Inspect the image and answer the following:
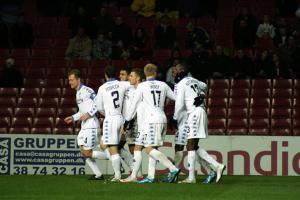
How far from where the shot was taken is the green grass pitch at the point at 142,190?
1407cm

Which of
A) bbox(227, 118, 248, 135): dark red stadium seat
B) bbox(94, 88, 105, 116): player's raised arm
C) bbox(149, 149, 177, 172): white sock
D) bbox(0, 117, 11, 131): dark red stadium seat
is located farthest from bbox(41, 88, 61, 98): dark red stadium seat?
bbox(149, 149, 177, 172): white sock

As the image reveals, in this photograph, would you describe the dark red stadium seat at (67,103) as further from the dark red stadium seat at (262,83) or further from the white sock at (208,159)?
the white sock at (208,159)

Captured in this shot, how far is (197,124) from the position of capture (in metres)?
17.0

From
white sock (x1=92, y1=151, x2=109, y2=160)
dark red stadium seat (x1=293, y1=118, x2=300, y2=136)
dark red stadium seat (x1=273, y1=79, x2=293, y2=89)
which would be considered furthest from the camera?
dark red stadium seat (x1=273, y1=79, x2=293, y2=89)

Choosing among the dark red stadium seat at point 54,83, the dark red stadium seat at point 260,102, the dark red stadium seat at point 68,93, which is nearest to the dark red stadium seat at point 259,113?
the dark red stadium seat at point 260,102

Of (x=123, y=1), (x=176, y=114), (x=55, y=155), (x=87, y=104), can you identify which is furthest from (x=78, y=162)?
(x=123, y=1)

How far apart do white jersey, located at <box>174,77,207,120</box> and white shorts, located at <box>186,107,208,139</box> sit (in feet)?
0.36

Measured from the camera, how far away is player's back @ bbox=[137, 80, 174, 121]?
16.7m

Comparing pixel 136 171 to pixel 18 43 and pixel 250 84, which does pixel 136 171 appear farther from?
pixel 18 43

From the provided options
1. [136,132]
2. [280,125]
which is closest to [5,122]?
[136,132]

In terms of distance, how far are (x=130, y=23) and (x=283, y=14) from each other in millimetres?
4459

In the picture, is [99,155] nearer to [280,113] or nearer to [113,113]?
[113,113]

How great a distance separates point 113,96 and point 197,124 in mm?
1650

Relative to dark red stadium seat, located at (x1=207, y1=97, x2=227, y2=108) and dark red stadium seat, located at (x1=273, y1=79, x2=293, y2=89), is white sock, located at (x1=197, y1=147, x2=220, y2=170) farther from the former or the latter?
dark red stadium seat, located at (x1=273, y1=79, x2=293, y2=89)
